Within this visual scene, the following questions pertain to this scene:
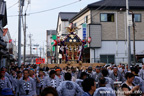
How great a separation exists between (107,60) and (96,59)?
165 cm

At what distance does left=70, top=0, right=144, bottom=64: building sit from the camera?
3375 cm

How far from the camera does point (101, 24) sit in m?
33.9

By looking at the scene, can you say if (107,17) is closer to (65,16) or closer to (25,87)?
(65,16)

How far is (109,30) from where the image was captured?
34375 millimetres

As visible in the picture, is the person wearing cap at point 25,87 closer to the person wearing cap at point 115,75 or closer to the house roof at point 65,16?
the person wearing cap at point 115,75

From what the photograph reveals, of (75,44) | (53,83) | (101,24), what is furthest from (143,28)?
(53,83)

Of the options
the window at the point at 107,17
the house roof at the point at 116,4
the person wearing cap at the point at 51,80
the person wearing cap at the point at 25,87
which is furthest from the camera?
the window at the point at 107,17

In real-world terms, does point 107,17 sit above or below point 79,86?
above

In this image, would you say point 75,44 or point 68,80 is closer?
point 68,80

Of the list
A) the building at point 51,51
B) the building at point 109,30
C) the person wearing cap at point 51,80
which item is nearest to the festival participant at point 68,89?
the person wearing cap at point 51,80

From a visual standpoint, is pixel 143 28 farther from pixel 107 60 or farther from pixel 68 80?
pixel 68 80

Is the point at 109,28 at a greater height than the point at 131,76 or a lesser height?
greater

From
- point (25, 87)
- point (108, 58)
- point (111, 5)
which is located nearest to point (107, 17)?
point (111, 5)

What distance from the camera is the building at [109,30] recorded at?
33750 millimetres
